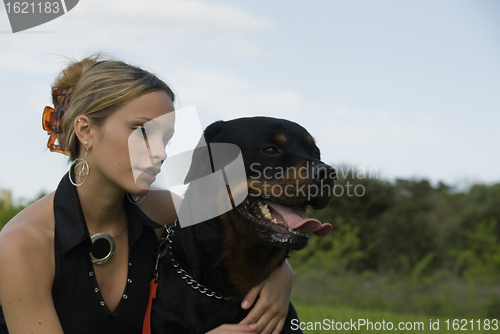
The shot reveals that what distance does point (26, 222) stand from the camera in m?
2.11

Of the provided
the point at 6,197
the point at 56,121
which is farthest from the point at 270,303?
the point at 6,197

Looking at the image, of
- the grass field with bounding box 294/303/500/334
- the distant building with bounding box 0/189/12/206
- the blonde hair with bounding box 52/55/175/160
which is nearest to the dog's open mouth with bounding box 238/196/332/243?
the blonde hair with bounding box 52/55/175/160

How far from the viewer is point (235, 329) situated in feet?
6.94

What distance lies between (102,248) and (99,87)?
0.74 meters

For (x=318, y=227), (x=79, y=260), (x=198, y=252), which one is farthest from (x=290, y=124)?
(x=79, y=260)

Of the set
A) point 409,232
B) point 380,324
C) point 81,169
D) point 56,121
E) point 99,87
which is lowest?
point 409,232

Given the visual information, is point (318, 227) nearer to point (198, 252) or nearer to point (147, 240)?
point (198, 252)

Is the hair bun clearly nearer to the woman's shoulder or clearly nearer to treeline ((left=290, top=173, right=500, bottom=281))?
the woman's shoulder

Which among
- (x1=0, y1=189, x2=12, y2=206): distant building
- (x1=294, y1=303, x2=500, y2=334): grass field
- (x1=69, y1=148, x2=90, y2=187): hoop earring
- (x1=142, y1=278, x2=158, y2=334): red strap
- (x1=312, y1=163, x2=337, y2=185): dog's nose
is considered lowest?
(x1=0, y1=189, x2=12, y2=206): distant building

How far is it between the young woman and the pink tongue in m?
0.30

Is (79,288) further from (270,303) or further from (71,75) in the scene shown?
(71,75)

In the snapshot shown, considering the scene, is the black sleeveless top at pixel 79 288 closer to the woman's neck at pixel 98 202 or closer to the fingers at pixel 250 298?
the woman's neck at pixel 98 202

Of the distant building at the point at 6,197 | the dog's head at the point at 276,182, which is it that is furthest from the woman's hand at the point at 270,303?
the distant building at the point at 6,197

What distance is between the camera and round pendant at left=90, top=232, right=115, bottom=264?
226 centimetres
